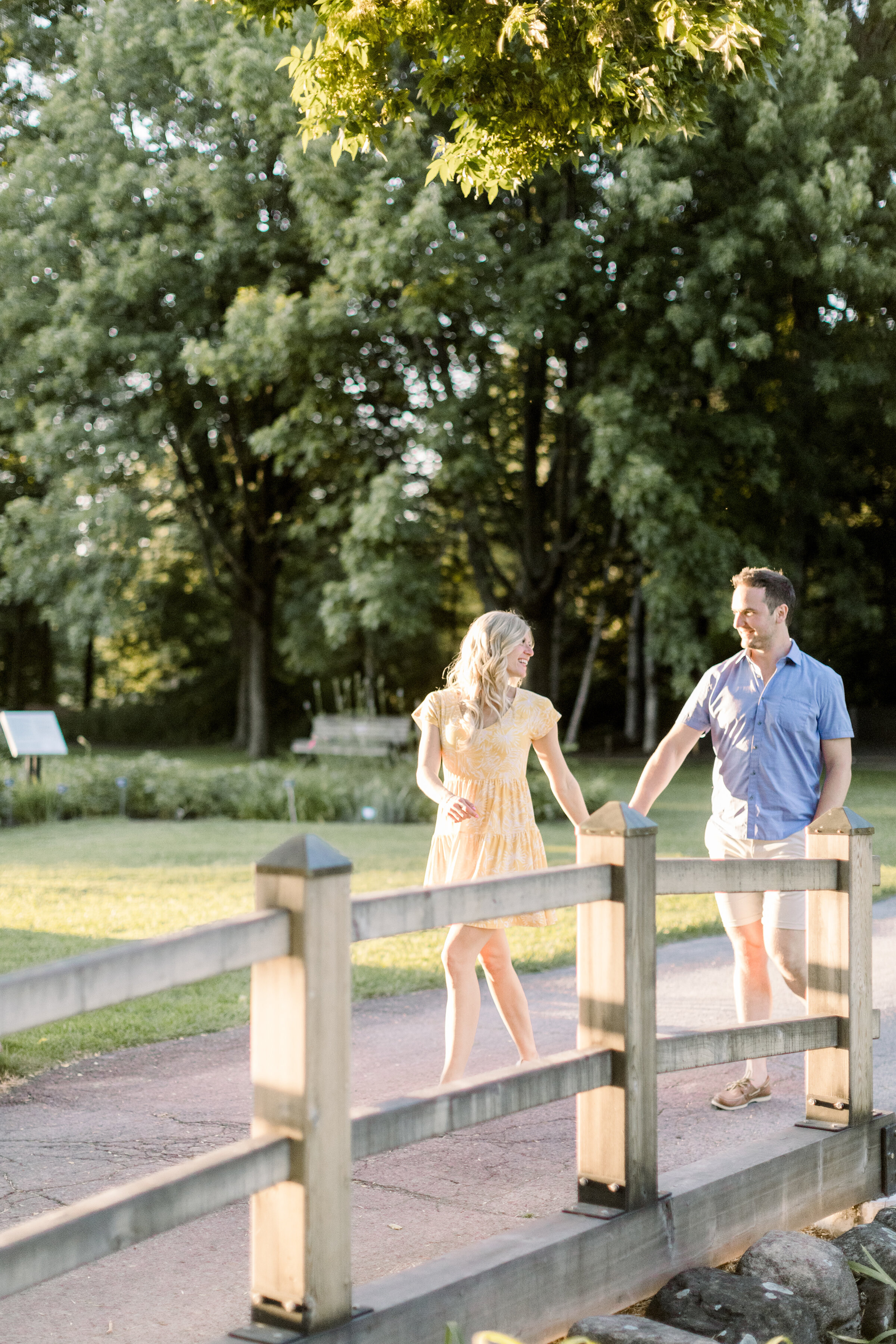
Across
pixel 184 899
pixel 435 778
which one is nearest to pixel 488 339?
pixel 184 899

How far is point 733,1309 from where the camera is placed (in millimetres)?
3547

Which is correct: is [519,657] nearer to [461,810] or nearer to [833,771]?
[461,810]

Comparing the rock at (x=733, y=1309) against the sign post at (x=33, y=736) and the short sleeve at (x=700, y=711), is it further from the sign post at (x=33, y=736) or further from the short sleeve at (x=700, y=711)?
the sign post at (x=33, y=736)

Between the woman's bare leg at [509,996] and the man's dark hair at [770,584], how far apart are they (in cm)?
158

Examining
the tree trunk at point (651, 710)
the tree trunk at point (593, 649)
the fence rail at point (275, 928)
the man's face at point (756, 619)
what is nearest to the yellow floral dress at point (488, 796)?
the man's face at point (756, 619)

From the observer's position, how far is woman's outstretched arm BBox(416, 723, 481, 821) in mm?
4848

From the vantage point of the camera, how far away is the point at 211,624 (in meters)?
44.2

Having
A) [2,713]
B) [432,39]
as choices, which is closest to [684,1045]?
[432,39]

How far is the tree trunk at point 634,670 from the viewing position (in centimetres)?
3278

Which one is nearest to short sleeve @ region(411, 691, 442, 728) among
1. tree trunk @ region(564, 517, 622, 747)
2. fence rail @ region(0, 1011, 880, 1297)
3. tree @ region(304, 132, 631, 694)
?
fence rail @ region(0, 1011, 880, 1297)

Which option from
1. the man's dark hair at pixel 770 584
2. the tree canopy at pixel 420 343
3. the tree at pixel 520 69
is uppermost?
the tree canopy at pixel 420 343

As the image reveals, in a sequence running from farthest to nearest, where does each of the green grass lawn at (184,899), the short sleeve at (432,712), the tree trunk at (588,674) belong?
the tree trunk at (588,674) < the green grass lawn at (184,899) < the short sleeve at (432,712)

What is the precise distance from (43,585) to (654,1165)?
25253 millimetres

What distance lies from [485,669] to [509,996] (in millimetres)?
1241
